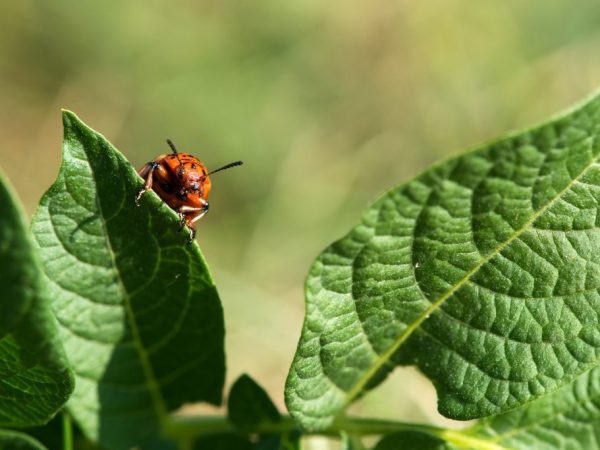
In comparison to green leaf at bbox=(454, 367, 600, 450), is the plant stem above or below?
above

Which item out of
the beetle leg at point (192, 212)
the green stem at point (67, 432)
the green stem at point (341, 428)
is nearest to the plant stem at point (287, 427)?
the green stem at point (341, 428)

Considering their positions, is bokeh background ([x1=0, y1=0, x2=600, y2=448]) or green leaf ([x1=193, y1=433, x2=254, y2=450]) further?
bokeh background ([x1=0, y1=0, x2=600, y2=448])

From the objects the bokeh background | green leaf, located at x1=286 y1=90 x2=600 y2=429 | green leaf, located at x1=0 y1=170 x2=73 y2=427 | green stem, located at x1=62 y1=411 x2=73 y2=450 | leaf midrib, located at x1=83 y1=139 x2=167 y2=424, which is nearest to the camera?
green leaf, located at x1=0 y1=170 x2=73 y2=427

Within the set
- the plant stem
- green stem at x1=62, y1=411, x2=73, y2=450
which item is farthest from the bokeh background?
green stem at x1=62, y1=411, x2=73, y2=450

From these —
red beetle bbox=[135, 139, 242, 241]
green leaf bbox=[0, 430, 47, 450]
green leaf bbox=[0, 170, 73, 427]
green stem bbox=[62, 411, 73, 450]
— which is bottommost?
green stem bbox=[62, 411, 73, 450]

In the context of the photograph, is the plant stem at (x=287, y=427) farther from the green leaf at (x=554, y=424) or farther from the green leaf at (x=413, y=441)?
the green leaf at (x=554, y=424)

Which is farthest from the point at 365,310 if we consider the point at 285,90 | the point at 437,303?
the point at 285,90

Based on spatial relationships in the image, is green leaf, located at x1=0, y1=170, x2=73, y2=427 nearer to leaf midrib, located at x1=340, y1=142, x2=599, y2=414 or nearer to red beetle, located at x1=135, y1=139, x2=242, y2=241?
leaf midrib, located at x1=340, y1=142, x2=599, y2=414

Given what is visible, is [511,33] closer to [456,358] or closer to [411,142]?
[411,142]

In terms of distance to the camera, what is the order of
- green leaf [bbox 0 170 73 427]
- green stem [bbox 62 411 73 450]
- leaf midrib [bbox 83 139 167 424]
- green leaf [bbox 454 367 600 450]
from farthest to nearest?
1. green leaf [bbox 454 367 600 450]
2. green stem [bbox 62 411 73 450]
3. leaf midrib [bbox 83 139 167 424]
4. green leaf [bbox 0 170 73 427]
